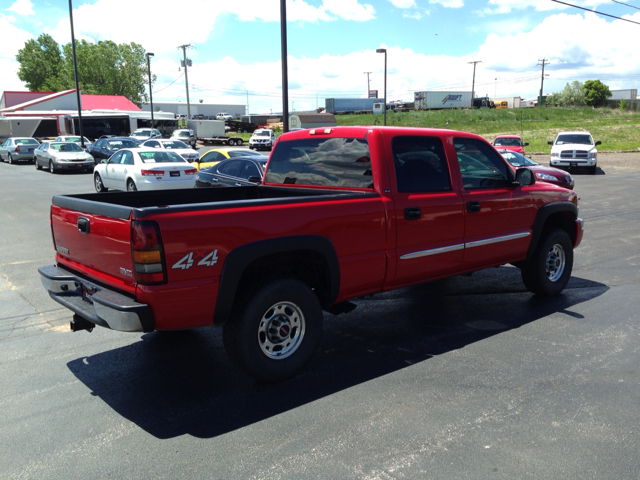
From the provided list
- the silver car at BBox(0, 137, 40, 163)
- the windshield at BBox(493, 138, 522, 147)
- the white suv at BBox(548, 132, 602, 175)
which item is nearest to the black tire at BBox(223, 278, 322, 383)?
the windshield at BBox(493, 138, 522, 147)

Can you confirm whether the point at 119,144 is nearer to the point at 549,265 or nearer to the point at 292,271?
the point at 549,265

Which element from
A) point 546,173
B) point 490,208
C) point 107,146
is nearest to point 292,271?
point 490,208

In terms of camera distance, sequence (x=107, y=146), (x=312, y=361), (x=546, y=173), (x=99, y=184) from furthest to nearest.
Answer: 1. (x=107, y=146)
2. (x=99, y=184)
3. (x=546, y=173)
4. (x=312, y=361)

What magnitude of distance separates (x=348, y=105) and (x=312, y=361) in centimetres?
8739

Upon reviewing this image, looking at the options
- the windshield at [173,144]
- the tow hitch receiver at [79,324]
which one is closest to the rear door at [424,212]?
the tow hitch receiver at [79,324]

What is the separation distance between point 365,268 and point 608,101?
11469 cm

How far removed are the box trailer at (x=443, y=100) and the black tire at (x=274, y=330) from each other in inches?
3425

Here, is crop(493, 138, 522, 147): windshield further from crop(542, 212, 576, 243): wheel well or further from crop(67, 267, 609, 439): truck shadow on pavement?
crop(67, 267, 609, 439): truck shadow on pavement

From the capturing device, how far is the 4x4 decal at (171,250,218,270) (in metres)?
3.66

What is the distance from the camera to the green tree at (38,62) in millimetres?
111188

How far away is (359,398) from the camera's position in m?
4.06

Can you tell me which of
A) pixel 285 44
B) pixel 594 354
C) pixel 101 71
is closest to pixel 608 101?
pixel 101 71

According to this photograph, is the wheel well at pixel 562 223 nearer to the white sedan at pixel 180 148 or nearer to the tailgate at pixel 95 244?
the tailgate at pixel 95 244

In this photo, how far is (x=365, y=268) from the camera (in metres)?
4.64
